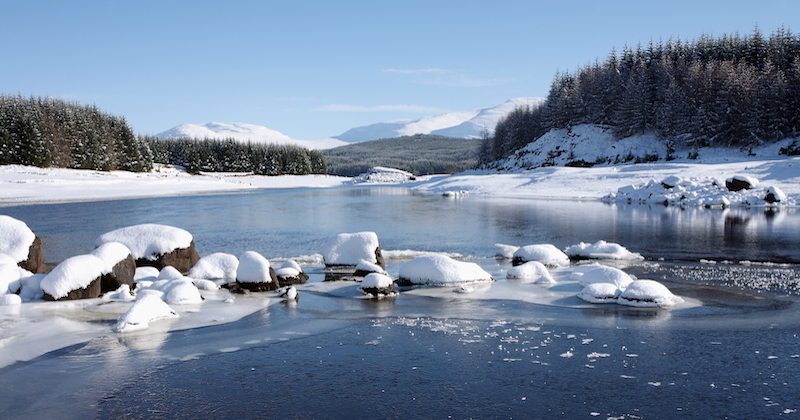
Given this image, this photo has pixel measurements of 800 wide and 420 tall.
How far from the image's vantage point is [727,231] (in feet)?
77.3

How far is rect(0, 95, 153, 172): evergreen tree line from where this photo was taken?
71.2m

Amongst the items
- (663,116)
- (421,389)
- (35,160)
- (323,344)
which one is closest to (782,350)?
(421,389)

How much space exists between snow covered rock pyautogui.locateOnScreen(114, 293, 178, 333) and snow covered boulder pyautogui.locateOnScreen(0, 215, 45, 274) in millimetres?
6032

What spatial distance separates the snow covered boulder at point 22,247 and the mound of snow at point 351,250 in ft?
24.1

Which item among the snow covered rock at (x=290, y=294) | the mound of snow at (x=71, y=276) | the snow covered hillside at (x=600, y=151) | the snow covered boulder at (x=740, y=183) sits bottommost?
the snow covered rock at (x=290, y=294)

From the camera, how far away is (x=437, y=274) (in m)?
13.6

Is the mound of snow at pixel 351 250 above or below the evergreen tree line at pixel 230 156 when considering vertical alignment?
below

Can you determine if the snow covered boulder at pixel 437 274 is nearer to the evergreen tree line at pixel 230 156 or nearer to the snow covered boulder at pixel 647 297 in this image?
the snow covered boulder at pixel 647 297

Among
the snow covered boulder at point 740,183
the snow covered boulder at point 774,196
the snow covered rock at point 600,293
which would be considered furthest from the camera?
the snow covered boulder at point 740,183

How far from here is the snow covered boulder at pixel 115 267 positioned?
12250mm

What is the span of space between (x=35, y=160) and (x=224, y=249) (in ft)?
219

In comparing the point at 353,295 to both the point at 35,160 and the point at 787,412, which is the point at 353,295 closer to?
the point at 787,412

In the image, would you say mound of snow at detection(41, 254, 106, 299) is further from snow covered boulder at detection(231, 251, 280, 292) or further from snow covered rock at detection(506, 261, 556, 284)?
snow covered rock at detection(506, 261, 556, 284)

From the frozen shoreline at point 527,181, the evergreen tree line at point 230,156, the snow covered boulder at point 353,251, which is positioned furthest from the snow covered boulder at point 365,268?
the evergreen tree line at point 230,156
